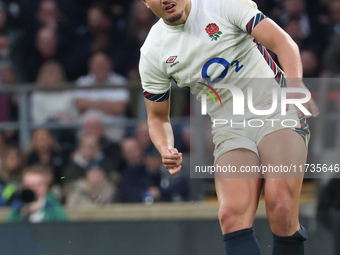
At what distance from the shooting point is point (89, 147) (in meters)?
4.52

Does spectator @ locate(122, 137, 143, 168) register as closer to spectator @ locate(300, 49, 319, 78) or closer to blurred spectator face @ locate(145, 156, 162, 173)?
blurred spectator face @ locate(145, 156, 162, 173)

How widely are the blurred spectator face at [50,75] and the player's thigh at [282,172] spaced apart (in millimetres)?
2998

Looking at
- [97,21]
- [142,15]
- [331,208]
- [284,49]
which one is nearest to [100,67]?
[97,21]

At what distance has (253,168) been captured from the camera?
8.29 feet

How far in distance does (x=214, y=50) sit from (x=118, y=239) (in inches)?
87.8

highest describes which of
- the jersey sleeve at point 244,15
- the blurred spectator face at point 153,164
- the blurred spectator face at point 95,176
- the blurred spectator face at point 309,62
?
the jersey sleeve at point 244,15

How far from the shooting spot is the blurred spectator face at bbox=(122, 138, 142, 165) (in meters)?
4.48

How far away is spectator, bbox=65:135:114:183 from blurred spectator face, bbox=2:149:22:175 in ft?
1.59

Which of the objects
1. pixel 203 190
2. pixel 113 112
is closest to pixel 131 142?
pixel 113 112

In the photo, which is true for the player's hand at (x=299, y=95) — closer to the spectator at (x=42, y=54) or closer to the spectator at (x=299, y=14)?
the spectator at (x=299, y=14)

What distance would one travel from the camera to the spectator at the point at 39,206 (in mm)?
4211

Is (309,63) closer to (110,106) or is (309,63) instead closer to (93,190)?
(110,106)

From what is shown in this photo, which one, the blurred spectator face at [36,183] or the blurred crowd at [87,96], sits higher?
the blurred crowd at [87,96]

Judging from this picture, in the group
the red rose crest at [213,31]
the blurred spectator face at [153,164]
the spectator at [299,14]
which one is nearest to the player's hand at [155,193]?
the blurred spectator face at [153,164]
